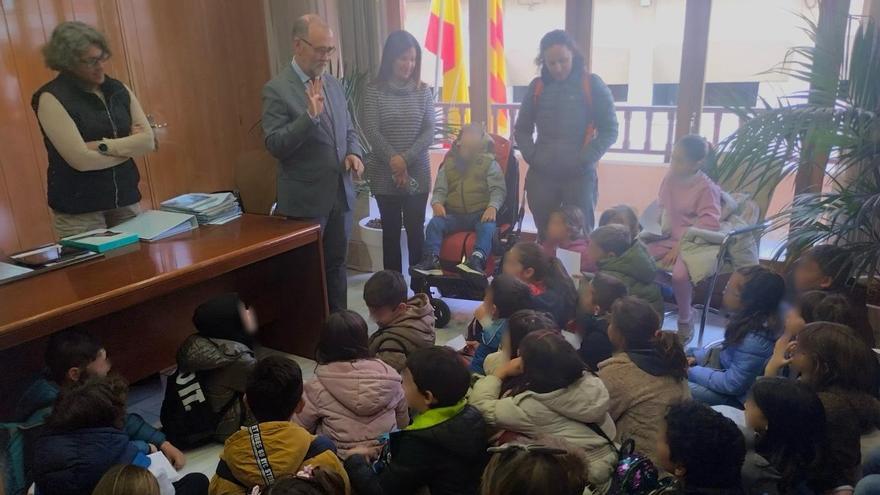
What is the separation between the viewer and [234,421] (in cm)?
230

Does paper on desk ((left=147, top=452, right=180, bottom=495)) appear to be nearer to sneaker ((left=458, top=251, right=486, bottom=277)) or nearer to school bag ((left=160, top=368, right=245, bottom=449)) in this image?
school bag ((left=160, top=368, right=245, bottom=449))

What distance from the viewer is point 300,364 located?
9.40 feet

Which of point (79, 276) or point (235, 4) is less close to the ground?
point (235, 4)

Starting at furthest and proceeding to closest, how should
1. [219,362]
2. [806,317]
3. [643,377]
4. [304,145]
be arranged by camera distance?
1. [304,145]
2. [219,362]
3. [806,317]
4. [643,377]

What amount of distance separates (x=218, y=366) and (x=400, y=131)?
156cm

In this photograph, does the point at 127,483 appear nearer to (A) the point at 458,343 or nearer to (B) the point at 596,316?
(B) the point at 596,316

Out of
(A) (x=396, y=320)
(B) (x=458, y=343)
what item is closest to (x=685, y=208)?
(B) (x=458, y=343)

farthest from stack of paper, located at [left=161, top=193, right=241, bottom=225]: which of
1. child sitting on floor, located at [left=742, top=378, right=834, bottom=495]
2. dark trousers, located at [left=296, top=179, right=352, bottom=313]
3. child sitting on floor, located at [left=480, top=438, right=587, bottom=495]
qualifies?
child sitting on floor, located at [left=742, top=378, right=834, bottom=495]

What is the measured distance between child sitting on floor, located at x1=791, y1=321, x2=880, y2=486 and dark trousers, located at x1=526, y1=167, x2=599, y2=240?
1537mm

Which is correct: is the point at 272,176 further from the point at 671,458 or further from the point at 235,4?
the point at 671,458

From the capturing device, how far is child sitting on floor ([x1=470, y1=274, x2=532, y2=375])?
7.30 ft

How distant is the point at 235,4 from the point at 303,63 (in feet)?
6.03

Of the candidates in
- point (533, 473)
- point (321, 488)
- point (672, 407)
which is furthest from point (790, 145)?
point (321, 488)

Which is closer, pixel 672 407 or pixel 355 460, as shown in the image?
pixel 672 407
